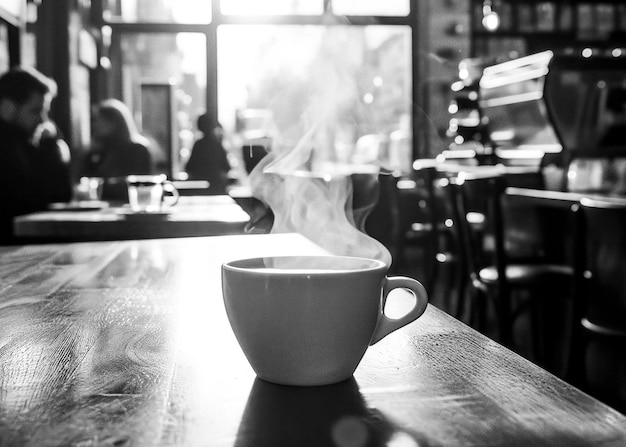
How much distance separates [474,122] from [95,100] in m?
3.73

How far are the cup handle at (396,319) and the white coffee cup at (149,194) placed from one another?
73.4 inches

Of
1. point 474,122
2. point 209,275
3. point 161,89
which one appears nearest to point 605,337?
point 209,275

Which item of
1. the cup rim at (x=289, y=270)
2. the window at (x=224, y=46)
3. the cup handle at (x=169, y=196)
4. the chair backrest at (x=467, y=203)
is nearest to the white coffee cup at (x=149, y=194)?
the cup handle at (x=169, y=196)

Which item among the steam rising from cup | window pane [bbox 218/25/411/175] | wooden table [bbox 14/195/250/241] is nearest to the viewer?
the steam rising from cup

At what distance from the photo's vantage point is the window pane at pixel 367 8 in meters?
7.30

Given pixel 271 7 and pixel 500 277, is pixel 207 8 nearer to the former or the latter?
pixel 271 7

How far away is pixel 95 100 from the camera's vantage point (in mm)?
7035

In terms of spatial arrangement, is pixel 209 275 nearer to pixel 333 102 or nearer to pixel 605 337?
pixel 333 102

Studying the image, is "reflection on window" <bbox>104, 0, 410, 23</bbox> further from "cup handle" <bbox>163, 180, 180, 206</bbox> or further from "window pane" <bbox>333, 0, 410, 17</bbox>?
"cup handle" <bbox>163, 180, 180, 206</bbox>

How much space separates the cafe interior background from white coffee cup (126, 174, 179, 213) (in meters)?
3.08

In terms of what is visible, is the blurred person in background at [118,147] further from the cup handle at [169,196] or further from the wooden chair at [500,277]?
the wooden chair at [500,277]

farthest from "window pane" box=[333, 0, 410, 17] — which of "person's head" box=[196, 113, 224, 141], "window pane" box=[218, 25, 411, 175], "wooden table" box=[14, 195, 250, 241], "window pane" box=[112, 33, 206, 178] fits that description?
"wooden table" box=[14, 195, 250, 241]

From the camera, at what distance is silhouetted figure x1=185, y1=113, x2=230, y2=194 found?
613cm

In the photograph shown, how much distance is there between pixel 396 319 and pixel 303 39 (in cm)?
530
